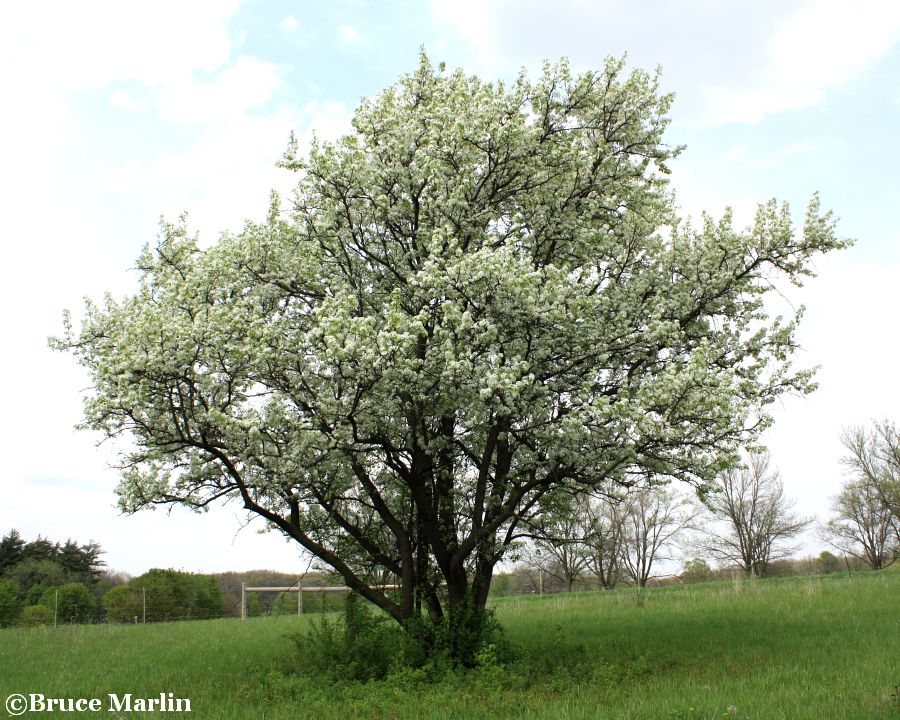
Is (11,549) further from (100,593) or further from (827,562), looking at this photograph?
(827,562)

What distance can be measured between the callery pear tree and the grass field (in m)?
2.42

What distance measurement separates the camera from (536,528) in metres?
15.9

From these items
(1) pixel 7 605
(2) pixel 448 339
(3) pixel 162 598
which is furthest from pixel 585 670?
(1) pixel 7 605

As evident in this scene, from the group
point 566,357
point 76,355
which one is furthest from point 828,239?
point 76,355

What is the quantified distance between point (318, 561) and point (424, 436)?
14.5ft

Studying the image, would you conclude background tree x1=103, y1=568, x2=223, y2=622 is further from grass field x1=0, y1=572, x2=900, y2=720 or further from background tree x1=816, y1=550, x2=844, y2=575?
background tree x1=816, y1=550, x2=844, y2=575

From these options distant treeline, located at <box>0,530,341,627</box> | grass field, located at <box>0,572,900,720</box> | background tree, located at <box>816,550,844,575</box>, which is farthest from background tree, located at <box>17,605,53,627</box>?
background tree, located at <box>816,550,844,575</box>

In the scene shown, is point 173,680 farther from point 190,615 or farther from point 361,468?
point 190,615

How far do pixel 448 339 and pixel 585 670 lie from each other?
704cm

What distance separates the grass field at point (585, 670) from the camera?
1080 cm

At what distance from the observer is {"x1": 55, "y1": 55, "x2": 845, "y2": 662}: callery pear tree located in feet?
41.7

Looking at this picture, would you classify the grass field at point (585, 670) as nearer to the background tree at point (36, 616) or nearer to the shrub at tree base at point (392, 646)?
the shrub at tree base at point (392, 646)

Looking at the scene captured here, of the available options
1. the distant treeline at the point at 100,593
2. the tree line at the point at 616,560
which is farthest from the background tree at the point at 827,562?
the distant treeline at the point at 100,593

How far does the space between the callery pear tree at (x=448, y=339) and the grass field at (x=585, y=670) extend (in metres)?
2.42
